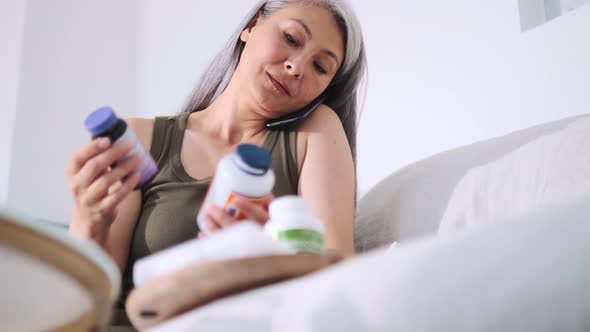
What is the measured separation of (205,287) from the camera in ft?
1.38

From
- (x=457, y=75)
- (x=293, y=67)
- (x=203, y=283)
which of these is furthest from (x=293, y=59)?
(x=203, y=283)

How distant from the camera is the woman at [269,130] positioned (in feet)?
3.00

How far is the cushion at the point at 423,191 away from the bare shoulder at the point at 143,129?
354 mm

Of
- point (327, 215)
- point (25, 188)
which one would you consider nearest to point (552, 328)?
point (327, 215)

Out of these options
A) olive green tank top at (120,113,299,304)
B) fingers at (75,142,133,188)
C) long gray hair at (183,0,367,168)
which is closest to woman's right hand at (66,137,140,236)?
fingers at (75,142,133,188)

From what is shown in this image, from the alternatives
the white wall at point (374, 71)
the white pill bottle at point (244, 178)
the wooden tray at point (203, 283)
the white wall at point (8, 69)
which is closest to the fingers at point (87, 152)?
the white pill bottle at point (244, 178)

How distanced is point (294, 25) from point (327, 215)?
32cm

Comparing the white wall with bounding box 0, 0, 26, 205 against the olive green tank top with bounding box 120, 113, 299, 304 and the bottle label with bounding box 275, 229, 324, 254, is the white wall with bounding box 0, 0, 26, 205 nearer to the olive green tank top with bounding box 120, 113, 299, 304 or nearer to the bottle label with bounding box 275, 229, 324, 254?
the olive green tank top with bounding box 120, 113, 299, 304

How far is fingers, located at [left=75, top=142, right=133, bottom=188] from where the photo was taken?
69 cm

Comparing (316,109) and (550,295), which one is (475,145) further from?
(550,295)

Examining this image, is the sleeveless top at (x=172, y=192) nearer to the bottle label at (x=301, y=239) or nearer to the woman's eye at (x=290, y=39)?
the woman's eye at (x=290, y=39)

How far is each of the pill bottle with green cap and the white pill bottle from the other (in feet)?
0.10

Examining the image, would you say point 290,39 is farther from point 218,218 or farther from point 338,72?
point 218,218

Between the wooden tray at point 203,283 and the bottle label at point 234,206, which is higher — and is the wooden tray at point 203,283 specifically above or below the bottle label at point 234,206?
above
